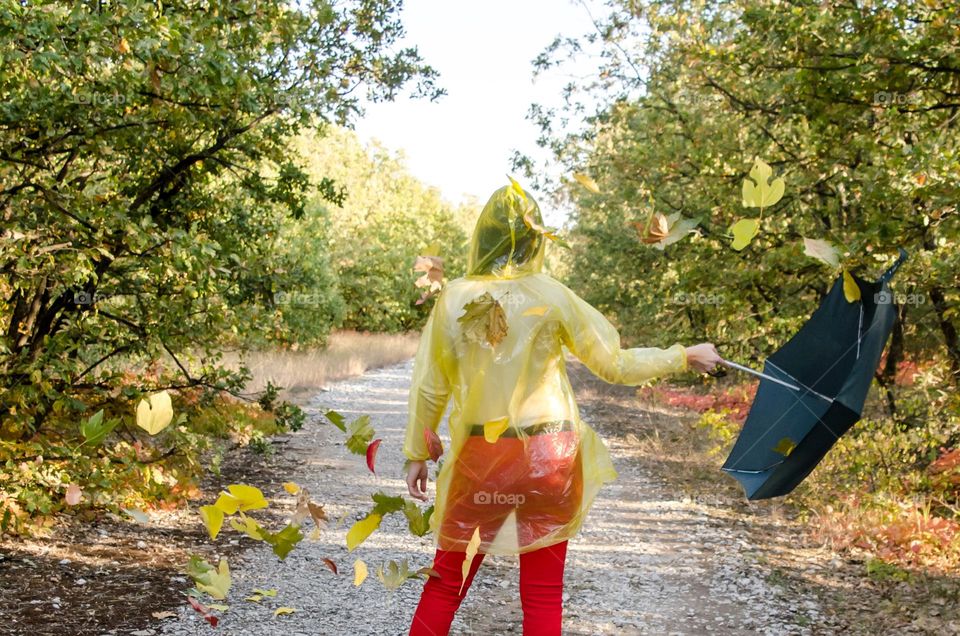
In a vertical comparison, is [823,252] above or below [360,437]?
above

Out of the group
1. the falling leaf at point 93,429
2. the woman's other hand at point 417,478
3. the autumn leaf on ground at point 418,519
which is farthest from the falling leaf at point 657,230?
the falling leaf at point 93,429

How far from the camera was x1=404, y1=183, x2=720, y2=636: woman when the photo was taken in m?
3.31

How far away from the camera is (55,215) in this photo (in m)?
5.70

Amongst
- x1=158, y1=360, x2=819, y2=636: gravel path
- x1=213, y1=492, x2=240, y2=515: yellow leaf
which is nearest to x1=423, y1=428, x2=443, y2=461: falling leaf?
x1=213, y1=492, x2=240, y2=515: yellow leaf

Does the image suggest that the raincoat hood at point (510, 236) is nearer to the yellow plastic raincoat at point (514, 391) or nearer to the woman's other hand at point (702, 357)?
the yellow plastic raincoat at point (514, 391)

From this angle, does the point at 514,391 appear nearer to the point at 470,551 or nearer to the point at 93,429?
the point at 470,551

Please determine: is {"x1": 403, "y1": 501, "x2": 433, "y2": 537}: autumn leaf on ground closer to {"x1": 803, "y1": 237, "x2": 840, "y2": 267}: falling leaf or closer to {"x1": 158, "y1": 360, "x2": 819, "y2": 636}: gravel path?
{"x1": 158, "y1": 360, "x2": 819, "y2": 636}: gravel path

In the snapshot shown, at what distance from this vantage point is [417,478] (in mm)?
3535

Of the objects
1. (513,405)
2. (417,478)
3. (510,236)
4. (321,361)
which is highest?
(510,236)

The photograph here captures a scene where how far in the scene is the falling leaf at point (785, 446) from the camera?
3.56 m

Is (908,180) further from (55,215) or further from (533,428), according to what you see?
(55,215)

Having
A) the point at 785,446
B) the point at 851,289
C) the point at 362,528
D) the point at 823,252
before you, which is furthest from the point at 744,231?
the point at 362,528

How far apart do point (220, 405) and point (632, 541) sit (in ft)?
13.6

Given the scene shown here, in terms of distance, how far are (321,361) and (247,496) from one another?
22.8 m
